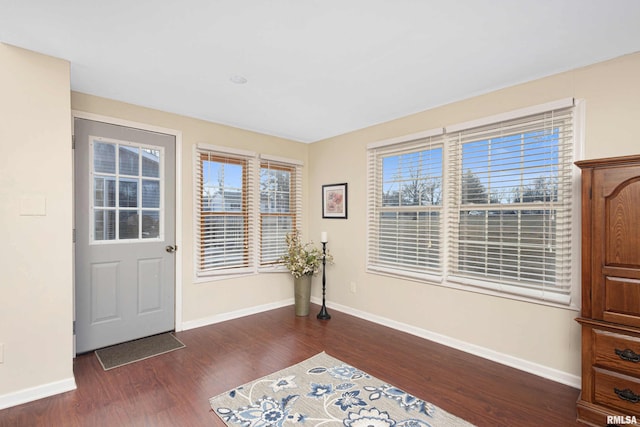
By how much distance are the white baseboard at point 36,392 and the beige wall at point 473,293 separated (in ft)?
9.67

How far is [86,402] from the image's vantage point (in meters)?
2.18

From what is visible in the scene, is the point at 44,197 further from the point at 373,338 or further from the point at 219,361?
the point at 373,338

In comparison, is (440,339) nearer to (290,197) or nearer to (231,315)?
(231,315)

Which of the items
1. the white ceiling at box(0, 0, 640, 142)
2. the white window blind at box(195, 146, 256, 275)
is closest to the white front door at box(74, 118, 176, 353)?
the white window blind at box(195, 146, 256, 275)

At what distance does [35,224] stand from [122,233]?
93 cm

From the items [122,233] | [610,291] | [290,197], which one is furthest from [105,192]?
[610,291]

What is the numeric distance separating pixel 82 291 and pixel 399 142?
141 inches

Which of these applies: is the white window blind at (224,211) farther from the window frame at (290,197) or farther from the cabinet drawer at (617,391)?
the cabinet drawer at (617,391)

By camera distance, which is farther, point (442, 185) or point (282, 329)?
point (282, 329)

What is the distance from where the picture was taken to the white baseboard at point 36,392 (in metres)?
2.12

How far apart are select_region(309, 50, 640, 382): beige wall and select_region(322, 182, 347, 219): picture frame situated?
3.7 inches

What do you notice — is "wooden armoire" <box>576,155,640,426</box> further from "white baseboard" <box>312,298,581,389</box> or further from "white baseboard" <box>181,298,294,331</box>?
"white baseboard" <box>181,298,294,331</box>

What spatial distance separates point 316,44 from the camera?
209 cm

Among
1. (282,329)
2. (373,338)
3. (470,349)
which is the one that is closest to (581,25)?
(470,349)
